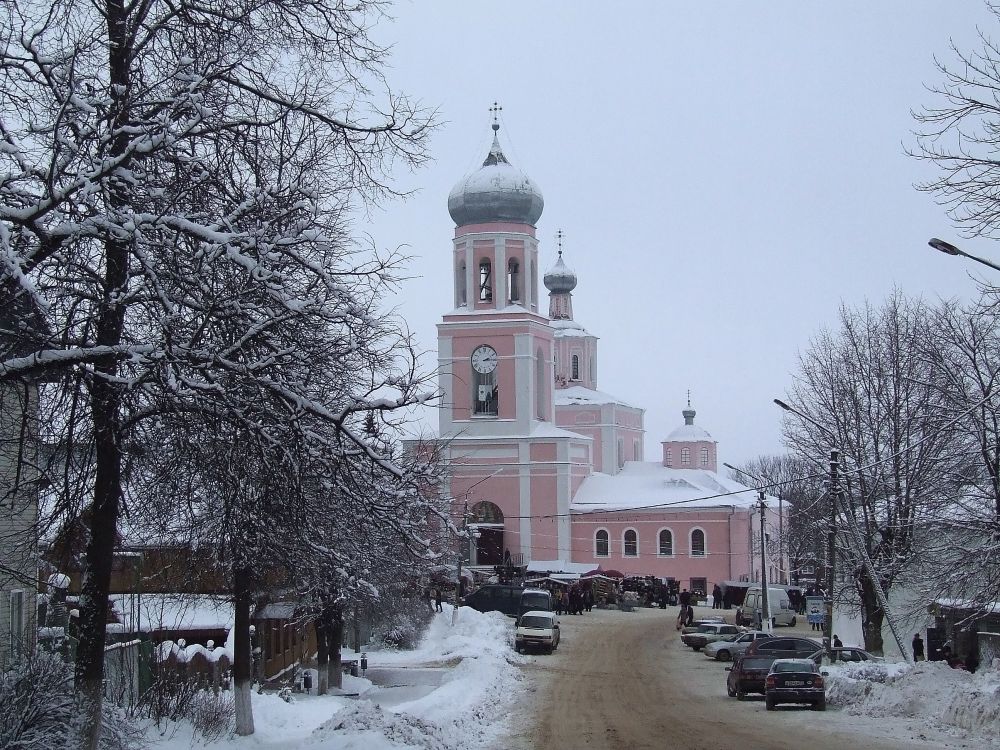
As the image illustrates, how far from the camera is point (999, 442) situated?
2036cm

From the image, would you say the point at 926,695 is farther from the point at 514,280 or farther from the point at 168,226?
the point at 514,280

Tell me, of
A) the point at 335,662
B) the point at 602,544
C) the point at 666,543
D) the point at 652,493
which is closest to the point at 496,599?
the point at 602,544

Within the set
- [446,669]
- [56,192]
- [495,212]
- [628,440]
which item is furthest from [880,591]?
[628,440]

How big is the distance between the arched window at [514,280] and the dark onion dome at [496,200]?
2.41 m

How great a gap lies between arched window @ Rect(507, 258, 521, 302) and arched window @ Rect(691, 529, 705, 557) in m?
17.6

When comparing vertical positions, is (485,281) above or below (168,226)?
above

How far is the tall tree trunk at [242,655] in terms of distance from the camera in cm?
1834

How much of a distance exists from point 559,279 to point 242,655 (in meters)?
87.2

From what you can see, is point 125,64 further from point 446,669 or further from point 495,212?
point 495,212

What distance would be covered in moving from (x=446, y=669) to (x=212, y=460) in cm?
2797

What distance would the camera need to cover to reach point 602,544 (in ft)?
249

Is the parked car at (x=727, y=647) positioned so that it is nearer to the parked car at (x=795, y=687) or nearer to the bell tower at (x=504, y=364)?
the parked car at (x=795, y=687)

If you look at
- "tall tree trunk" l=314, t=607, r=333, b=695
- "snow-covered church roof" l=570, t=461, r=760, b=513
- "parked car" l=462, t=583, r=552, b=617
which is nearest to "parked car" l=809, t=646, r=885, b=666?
"tall tree trunk" l=314, t=607, r=333, b=695

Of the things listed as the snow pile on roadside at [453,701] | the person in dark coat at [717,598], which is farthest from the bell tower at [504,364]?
the snow pile on roadside at [453,701]
